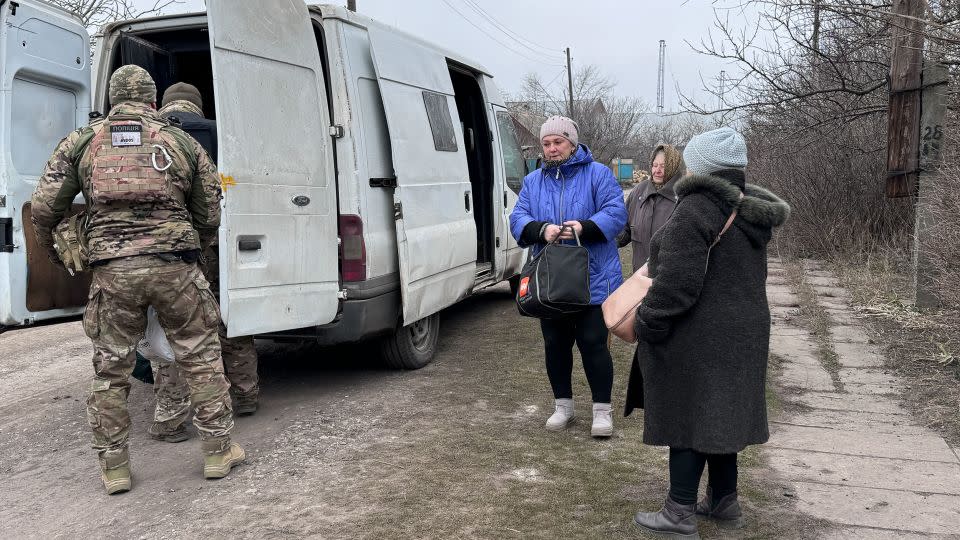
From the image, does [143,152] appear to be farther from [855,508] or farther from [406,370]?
[855,508]

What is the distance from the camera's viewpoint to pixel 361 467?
396 cm

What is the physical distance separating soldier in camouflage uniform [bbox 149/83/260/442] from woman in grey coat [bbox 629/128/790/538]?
2.45 meters

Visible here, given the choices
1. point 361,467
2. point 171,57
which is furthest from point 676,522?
point 171,57

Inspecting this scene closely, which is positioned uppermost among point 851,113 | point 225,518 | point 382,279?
point 851,113

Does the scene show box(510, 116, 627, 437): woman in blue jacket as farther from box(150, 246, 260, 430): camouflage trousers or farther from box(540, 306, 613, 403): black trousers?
box(150, 246, 260, 430): camouflage trousers

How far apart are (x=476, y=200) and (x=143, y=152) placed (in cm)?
419

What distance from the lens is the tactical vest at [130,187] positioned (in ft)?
11.6

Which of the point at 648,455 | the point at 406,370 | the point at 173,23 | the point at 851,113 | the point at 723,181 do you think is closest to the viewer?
the point at 723,181

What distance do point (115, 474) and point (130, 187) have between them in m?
1.32

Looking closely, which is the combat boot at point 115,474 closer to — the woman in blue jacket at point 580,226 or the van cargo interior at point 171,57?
the woman in blue jacket at point 580,226

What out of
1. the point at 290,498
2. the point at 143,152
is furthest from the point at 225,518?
the point at 143,152

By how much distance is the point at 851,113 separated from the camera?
9008mm

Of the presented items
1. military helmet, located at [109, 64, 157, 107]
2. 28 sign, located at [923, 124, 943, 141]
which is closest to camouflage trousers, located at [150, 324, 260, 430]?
military helmet, located at [109, 64, 157, 107]

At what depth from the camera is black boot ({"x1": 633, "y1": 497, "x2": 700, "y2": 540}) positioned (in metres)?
3.06
